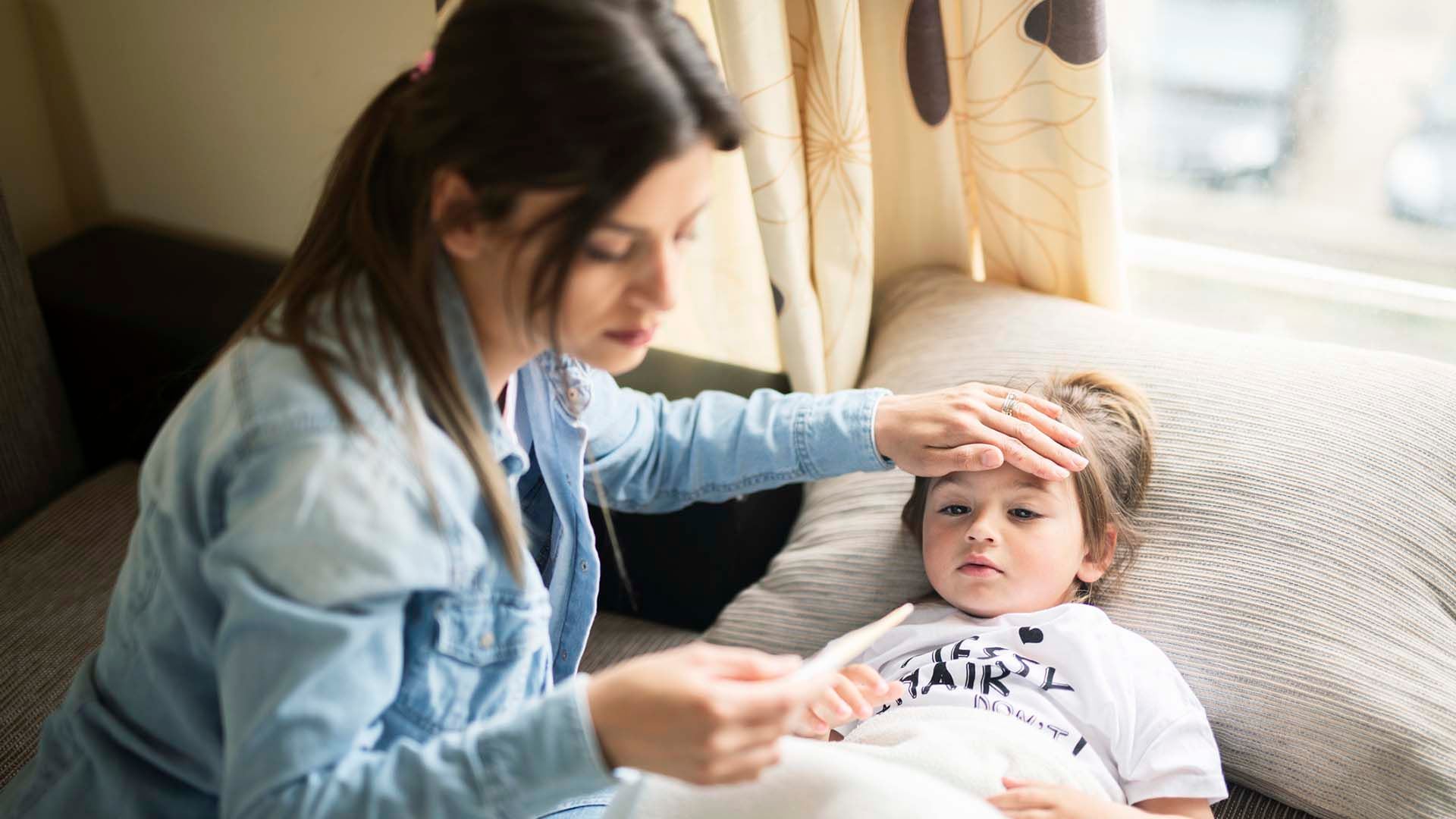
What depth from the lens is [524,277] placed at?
0.81 metres

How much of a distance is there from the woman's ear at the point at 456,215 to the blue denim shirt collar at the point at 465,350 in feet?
0.12

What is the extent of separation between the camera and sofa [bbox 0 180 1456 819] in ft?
4.41

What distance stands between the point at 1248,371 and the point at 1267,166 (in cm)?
46

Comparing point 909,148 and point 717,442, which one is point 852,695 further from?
point 909,148

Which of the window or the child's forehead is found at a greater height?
the window

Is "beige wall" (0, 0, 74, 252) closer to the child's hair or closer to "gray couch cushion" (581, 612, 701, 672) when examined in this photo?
"gray couch cushion" (581, 612, 701, 672)

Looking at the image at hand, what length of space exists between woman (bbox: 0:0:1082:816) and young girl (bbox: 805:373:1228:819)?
14.4 inches

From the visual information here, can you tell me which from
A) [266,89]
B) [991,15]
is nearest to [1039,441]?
[991,15]

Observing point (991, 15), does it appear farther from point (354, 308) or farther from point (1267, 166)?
point (354, 308)

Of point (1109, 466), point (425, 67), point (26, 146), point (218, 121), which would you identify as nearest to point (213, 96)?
point (218, 121)

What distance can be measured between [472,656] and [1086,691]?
1.89ft

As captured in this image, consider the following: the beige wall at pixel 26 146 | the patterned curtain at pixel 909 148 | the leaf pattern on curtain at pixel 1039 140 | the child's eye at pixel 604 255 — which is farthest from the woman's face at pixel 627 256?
the beige wall at pixel 26 146

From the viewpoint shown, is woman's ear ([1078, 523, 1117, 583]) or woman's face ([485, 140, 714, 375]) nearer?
woman's face ([485, 140, 714, 375])

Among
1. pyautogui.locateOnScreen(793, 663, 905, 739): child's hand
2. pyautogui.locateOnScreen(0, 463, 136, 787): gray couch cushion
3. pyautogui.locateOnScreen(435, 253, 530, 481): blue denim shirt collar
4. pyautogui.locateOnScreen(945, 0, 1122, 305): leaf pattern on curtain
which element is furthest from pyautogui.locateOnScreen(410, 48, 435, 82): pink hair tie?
pyautogui.locateOnScreen(0, 463, 136, 787): gray couch cushion
